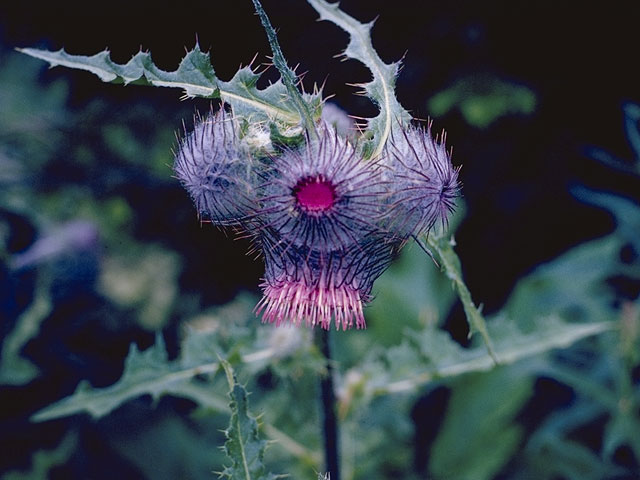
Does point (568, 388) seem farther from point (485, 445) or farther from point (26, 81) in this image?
point (26, 81)

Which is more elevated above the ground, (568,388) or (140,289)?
(140,289)

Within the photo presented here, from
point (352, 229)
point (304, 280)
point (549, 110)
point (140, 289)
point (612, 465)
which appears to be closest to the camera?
point (352, 229)

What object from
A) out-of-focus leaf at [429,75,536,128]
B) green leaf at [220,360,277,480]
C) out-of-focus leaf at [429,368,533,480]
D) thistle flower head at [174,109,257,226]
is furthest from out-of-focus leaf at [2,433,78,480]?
out-of-focus leaf at [429,75,536,128]

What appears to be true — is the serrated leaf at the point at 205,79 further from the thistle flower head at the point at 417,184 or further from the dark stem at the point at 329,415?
the dark stem at the point at 329,415

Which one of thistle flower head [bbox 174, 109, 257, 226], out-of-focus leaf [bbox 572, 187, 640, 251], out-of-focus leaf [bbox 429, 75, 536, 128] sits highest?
out-of-focus leaf [bbox 429, 75, 536, 128]

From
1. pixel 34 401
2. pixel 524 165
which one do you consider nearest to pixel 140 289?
pixel 34 401

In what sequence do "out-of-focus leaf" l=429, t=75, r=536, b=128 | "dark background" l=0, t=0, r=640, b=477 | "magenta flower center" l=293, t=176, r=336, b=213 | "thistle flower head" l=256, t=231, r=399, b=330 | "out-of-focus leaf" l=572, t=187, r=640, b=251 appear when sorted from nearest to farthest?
"magenta flower center" l=293, t=176, r=336, b=213 < "thistle flower head" l=256, t=231, r=399, b=330 < "out-of-focus leaf" l=572, t=187, r=640, b=251 < "out-of-focus leaf" l=429, t=75, r=536, b=128 < "dark background" l=0, t=0, r=640, b=477

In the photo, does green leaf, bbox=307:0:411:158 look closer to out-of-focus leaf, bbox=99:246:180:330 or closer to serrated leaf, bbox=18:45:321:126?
serrated leaf, bbox=18:45:321:126
